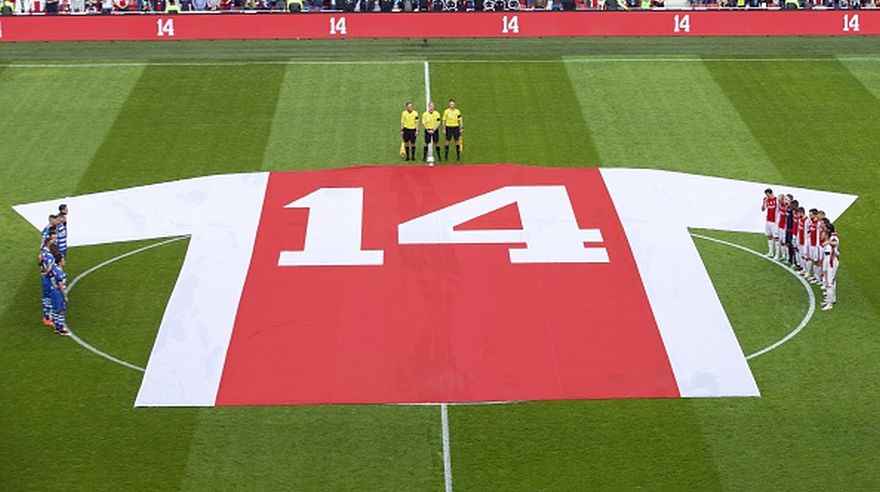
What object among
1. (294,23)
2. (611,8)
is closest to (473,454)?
(294,23)

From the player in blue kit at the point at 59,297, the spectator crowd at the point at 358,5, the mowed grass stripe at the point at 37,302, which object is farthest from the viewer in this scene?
the spectator crowd at the point at 358,5

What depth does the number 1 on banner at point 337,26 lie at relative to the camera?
1961 inches

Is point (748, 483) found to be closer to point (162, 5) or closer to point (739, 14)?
point (739, 14)

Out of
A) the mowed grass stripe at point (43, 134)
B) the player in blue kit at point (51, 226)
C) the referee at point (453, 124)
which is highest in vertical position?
the player in blue kit at point (51, 226)

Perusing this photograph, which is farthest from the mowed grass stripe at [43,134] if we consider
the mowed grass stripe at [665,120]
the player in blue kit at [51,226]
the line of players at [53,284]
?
the mowed grass stripe at [665,120]

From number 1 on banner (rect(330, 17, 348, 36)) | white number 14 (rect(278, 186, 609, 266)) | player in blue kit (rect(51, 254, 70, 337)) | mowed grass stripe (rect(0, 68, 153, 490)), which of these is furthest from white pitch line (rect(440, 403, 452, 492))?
number 1 on banner (rect(330, 17, 348, 36))

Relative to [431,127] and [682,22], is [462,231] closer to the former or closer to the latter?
[431,127]

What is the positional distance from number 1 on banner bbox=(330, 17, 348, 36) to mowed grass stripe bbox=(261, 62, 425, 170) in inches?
90.8

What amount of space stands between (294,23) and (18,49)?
28.5 feet

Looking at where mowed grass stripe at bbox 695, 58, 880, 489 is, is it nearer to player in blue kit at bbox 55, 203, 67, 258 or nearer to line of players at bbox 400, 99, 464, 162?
line of players at bbox 400, 99, 464, 162

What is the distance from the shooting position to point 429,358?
29078 mm

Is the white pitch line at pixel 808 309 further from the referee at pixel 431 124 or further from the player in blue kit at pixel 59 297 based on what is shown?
the player in blue kit at pixel 59 297

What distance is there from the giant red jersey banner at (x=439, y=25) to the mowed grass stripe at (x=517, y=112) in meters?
2.39

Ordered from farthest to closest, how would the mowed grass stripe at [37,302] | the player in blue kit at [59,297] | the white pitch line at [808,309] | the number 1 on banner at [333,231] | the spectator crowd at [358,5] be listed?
the spectator crowd at [358,5] < the number 1 on banner at [333,231] < the player in blue kit at [59,297] < the white pitch line at [808,309] < the mowed grass stripe at [37,302]
